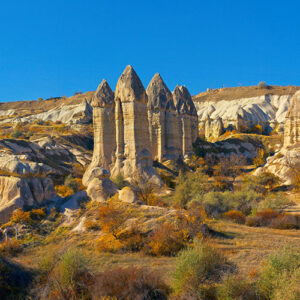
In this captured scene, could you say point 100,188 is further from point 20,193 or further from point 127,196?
point 20,193

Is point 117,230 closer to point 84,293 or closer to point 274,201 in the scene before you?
point 84,293

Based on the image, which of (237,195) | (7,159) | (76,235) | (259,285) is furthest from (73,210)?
(237,195)

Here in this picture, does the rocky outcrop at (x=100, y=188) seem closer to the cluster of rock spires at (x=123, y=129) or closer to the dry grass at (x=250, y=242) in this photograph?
the dry grass at (x=250, y=242)

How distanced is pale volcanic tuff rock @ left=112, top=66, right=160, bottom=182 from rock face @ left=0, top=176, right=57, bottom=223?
807 cm

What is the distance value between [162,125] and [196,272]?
21.0 m

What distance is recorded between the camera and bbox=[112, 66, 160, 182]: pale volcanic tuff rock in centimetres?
1919

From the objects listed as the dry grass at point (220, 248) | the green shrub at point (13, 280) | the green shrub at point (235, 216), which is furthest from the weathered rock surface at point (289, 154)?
the green shrub at point (13, 280)

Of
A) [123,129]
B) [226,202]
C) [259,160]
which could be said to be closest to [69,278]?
[226,202]

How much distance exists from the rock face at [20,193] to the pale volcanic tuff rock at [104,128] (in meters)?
8.92

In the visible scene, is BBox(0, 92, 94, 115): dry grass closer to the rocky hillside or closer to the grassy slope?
the rocky hillside

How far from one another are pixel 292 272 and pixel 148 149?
1491 cm

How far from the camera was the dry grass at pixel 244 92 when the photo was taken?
74.6 meters

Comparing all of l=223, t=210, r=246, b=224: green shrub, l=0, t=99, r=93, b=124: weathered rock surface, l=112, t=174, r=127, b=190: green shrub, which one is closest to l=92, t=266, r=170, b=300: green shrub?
l=223, t=210, r=246, b=224: green shrub

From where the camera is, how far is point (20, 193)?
404 inches
